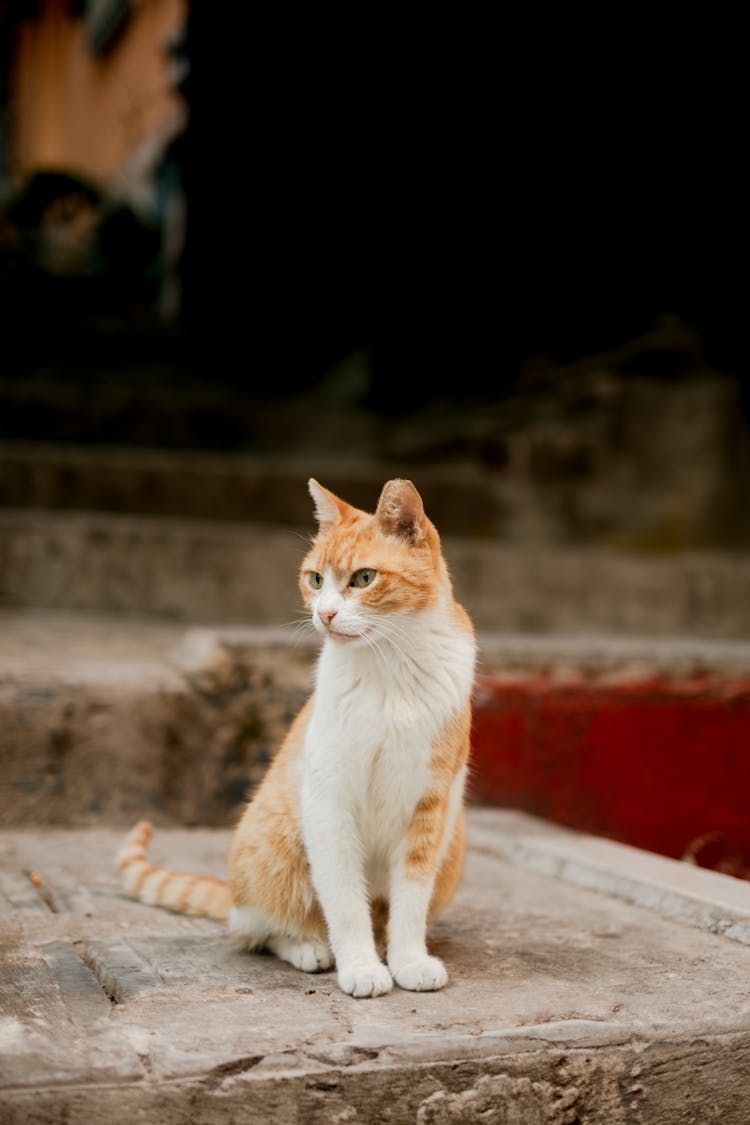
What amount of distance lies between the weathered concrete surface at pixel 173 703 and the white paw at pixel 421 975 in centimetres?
114

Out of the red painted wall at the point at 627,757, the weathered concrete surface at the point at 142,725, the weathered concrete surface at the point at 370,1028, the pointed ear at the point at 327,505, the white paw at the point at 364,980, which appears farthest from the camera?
the red painted wall at the point at 627,757

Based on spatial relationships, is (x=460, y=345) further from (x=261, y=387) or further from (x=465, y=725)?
(x=465, y=725)

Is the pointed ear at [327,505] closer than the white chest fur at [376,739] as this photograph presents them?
No

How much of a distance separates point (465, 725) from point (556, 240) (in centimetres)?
479

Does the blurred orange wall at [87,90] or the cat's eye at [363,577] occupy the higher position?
the blurred orange wall at [87,90]

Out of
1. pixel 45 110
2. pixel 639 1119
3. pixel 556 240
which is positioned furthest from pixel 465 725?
pixel 45 110

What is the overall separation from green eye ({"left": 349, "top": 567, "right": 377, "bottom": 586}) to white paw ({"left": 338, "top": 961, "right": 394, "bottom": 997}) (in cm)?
60

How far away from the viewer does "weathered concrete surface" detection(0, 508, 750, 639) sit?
4.16 meters

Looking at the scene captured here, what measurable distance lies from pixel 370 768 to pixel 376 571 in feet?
1.06

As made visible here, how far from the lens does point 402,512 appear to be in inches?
75.6

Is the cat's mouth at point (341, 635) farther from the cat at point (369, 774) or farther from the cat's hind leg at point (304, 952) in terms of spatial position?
the cat's hind leg at point (304, 952)

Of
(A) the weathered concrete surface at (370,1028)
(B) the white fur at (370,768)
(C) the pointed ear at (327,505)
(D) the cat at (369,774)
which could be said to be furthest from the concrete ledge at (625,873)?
(C) the pointed ear at (327,505)

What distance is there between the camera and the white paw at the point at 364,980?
1.69 meters

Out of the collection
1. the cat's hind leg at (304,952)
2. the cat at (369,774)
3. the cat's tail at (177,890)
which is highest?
the cat at (369,774)
